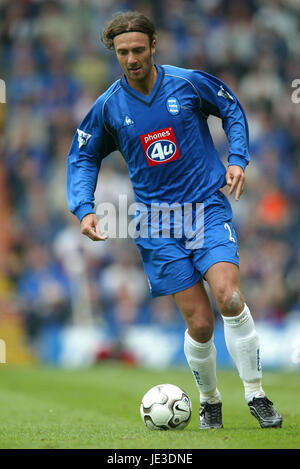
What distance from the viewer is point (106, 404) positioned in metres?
8.30

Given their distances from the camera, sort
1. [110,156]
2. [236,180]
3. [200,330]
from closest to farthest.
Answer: [236,180] < [200,330] < [110,156]

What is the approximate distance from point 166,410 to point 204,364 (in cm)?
41

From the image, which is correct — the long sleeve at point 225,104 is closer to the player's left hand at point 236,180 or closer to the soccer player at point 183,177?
the soccer player at point 183,177

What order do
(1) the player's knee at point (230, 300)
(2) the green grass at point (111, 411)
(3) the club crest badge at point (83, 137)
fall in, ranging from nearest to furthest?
(2) the green grass at point (111, 411) < (1) the player's knee at point (230, 300) < (3) the club crest badge at point (83, 137)

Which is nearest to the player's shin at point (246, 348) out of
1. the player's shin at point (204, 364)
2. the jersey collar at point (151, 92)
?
the player's shin at point (204, 364)

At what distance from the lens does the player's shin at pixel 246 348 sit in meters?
5.29

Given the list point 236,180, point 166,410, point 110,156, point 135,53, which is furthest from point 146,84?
point 110,156

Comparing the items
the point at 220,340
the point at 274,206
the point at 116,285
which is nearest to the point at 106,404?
the point at 220,340

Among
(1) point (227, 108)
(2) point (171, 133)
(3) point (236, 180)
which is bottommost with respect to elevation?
(3) point (236, 180)

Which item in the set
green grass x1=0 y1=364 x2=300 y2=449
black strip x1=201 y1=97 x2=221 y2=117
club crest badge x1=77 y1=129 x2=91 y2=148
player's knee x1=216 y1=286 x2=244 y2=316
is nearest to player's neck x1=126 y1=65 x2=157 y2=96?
black strip x1=201 y1=97 x2=221 y2=117

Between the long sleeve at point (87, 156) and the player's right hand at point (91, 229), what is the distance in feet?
0.42

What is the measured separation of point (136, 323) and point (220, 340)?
1791 millimetres

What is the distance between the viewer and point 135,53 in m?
5.50

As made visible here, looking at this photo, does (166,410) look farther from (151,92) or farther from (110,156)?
(110,156)
